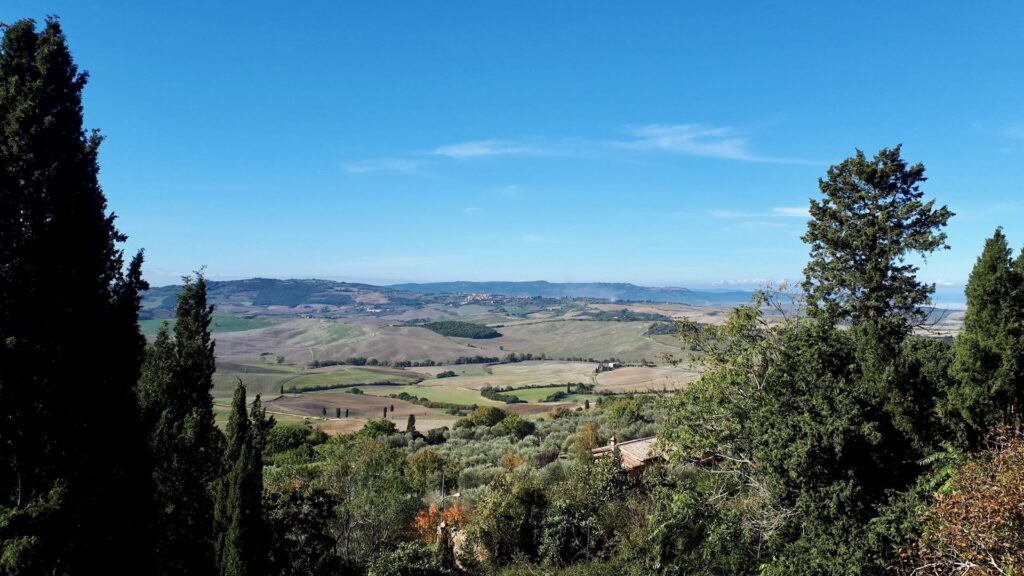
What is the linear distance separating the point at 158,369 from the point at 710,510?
17254 millimetres

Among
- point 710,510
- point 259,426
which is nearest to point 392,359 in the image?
point 259,426

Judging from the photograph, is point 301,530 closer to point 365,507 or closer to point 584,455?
point 365,507

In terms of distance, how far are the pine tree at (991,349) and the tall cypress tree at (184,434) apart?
17.4 metres

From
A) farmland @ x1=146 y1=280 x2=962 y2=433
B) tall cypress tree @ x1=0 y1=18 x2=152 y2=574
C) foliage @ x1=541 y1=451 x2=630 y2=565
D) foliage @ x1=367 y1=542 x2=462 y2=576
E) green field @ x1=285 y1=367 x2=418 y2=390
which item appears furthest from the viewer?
green field @ x1=285 y1=367 x2=418 y2=390

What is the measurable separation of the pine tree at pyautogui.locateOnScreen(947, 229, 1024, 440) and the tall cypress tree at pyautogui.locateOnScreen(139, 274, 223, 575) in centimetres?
1739

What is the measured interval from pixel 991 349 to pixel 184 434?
20.8m

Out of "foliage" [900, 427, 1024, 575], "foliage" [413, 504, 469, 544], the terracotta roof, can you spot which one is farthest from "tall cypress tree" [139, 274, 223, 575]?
"foliage" [900, 427, 1024, 575]

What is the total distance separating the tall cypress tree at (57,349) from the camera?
8172mm

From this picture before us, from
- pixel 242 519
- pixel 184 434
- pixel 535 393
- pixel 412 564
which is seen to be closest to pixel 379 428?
pixel 184 434

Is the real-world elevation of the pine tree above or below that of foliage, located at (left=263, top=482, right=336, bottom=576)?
above

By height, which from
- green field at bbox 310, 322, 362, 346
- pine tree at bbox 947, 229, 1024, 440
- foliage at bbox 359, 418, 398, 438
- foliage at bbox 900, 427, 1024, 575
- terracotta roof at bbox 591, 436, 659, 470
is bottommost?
green field at bbox 310, 322, 362, 346

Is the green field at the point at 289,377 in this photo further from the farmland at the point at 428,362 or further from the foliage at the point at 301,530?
the foliage at the point at 301,530

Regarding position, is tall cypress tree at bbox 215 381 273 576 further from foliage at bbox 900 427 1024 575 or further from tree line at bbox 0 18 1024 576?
foliage at bbox 900 427 1024 575

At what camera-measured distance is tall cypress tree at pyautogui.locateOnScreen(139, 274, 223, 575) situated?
44.8 ft
